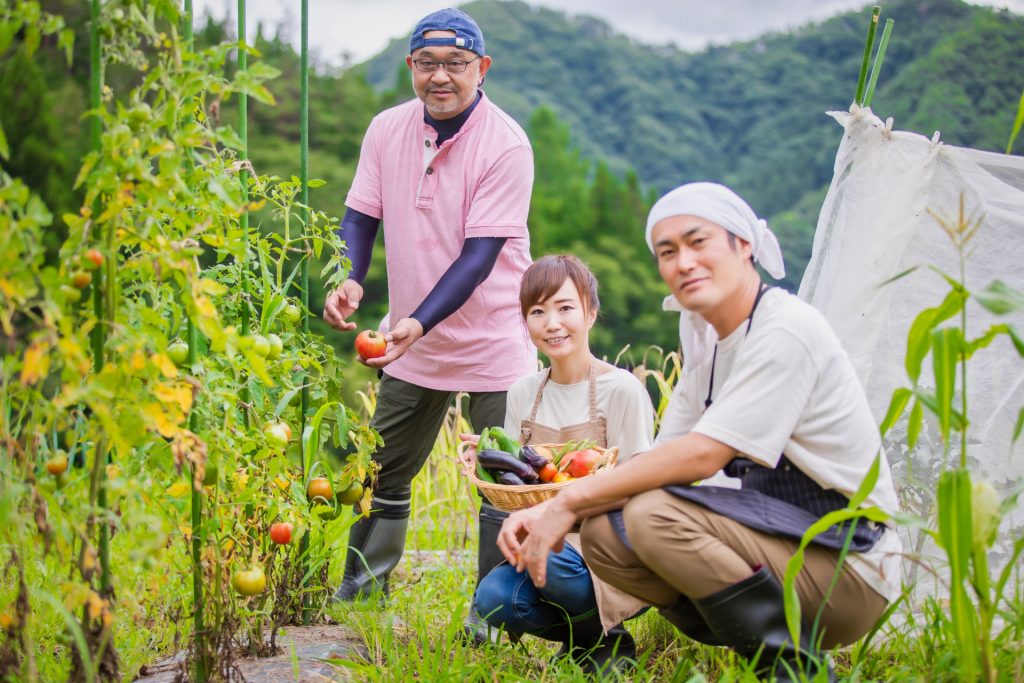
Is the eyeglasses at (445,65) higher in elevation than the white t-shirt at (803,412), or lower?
higher

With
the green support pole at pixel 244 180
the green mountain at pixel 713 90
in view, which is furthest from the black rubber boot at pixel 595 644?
the green mountain at pixel 713 90

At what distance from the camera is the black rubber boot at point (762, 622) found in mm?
1971

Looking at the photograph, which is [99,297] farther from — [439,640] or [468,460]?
[439,640]

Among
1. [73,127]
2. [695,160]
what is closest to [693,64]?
[695,160]

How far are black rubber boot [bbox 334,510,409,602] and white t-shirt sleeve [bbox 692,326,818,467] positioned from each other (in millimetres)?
1537

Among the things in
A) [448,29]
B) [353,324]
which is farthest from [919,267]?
[353,324]

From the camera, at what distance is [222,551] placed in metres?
2.25

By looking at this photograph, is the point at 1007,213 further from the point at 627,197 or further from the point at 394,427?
the point at 627,197

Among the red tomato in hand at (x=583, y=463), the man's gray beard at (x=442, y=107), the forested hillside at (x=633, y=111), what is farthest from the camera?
the forested hillside at (x=633, y=111)

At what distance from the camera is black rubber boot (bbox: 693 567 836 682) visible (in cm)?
197

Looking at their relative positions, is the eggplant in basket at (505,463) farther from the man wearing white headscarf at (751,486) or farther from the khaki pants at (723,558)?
the khaki pants at (723,558)

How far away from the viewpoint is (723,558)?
197cm

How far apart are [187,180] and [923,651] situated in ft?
6.55

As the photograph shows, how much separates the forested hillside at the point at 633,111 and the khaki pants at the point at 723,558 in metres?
1.27
